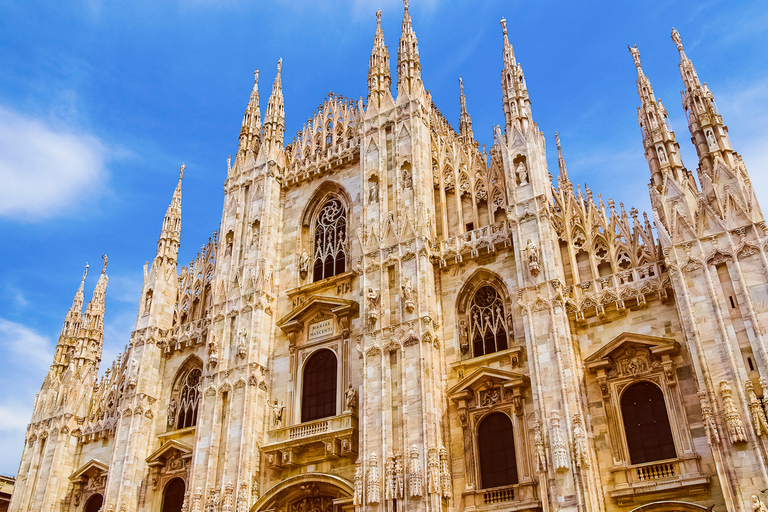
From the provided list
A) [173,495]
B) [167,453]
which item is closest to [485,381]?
[167,453]

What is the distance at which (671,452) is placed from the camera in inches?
734

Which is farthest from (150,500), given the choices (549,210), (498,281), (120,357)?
(549,210)

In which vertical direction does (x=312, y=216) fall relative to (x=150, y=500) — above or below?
above

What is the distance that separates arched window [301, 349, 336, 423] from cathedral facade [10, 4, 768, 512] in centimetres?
8

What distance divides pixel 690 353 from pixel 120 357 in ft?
78.0

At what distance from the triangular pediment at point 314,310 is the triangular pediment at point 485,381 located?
17.1 feet

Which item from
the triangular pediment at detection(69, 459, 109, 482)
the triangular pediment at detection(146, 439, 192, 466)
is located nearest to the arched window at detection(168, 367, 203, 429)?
the triangular pediment at detection(146, 439, 192, 466)

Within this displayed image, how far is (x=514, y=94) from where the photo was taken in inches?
1016

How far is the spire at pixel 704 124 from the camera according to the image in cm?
2100

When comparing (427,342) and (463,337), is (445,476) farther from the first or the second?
(463,337)

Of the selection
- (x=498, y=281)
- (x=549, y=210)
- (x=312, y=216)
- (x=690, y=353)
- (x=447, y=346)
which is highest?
(x=312, y=216)

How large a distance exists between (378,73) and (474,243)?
9814mm

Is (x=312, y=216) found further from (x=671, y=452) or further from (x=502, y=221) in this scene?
(x=671, y=452)

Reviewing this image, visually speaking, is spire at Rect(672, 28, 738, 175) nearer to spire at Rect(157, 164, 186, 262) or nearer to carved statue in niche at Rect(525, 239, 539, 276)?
carved statue in niche at Rect(525, 239, 539, 276)
